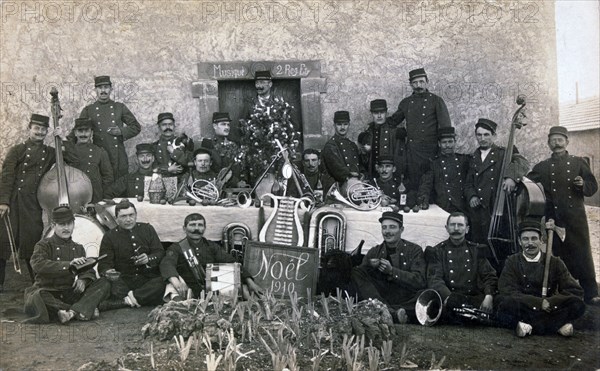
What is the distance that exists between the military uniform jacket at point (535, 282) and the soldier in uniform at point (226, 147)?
9.34ft

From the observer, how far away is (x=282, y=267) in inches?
247

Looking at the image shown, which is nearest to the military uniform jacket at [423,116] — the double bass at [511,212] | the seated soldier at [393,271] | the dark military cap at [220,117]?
the double bass at [511,212]

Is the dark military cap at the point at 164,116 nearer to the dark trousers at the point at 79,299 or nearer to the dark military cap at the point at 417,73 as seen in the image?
the dark trousers at the point at 79,299

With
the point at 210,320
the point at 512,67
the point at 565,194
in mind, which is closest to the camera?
the point at 210,320

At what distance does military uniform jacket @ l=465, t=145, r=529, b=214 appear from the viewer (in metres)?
6.52

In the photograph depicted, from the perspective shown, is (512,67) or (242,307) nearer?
(242,307)

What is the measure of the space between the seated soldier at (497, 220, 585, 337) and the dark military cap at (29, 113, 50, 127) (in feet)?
16.2

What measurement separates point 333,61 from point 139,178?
2.48m

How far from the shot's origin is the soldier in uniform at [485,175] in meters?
6.47

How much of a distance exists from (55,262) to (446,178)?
4.05m

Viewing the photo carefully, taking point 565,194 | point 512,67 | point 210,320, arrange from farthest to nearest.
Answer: point 512,67, point 565,194, point 210,320

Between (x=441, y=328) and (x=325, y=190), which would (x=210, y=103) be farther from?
(x=441, y=328)

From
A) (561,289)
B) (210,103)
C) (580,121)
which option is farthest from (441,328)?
(210,103)

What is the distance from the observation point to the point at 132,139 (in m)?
7.07
